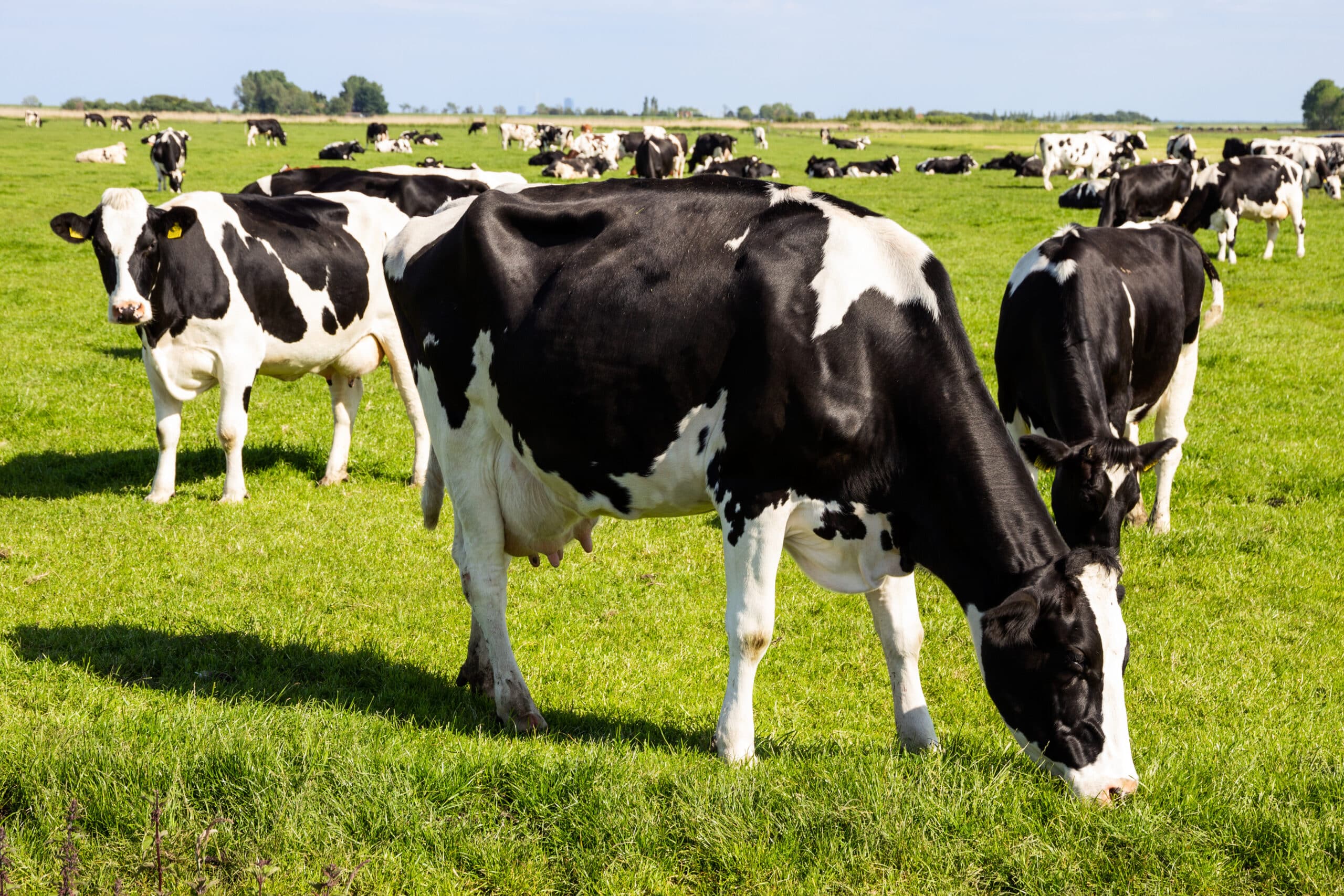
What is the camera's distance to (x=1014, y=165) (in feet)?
181

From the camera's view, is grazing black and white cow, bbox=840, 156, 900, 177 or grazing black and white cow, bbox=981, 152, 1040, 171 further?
grazing black and white cow, bbox=981, 152, 1040, 171

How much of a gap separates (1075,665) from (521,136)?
72839mm

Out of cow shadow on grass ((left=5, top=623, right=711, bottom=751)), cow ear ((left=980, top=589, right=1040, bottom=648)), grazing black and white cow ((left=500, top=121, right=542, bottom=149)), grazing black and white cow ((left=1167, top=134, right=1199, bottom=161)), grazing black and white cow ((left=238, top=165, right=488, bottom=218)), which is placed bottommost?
cow shadow on grass ((left=5, top=623, right=711, bottom=751))

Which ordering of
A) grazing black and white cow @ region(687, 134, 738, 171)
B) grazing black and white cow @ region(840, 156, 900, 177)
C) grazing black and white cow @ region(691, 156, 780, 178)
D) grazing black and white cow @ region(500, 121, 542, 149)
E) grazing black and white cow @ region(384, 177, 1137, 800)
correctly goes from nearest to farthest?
grazing black and white cow @ region(384, 177, 1137, 800) < grazing black and white cow @ region(691, 156, 780, 178) < grazing black and white cow @ region(840, 156, 900, 177) < grazing black and white cow @ region(687, 134, 738, 171) < grazing black and white cow @ region(500, 121, 542, 149)

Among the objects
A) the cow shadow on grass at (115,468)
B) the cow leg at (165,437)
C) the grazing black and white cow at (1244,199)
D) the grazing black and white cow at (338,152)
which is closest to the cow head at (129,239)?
the cow leg at (165,437)

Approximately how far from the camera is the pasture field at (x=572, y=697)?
4004mm

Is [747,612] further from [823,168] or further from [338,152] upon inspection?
[338,152]

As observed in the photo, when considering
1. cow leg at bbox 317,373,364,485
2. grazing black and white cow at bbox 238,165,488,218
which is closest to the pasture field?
cow leg at bbox 317,373,364,485

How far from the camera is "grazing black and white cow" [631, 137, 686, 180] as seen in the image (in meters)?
43.2

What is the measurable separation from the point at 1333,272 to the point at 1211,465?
45.3 feet

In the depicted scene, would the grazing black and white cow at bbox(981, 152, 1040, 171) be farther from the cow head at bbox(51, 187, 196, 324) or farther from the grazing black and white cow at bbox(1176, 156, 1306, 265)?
the cow head at bbox(51, 187, 196, 324)

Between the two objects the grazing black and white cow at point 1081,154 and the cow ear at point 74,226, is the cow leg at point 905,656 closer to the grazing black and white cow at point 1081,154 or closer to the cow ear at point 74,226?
the cow ear at point 74,226

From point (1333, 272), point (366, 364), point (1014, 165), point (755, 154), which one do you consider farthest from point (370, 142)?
point (366, 364)

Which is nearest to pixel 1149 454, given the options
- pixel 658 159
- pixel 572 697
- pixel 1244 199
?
pixel 572 697
